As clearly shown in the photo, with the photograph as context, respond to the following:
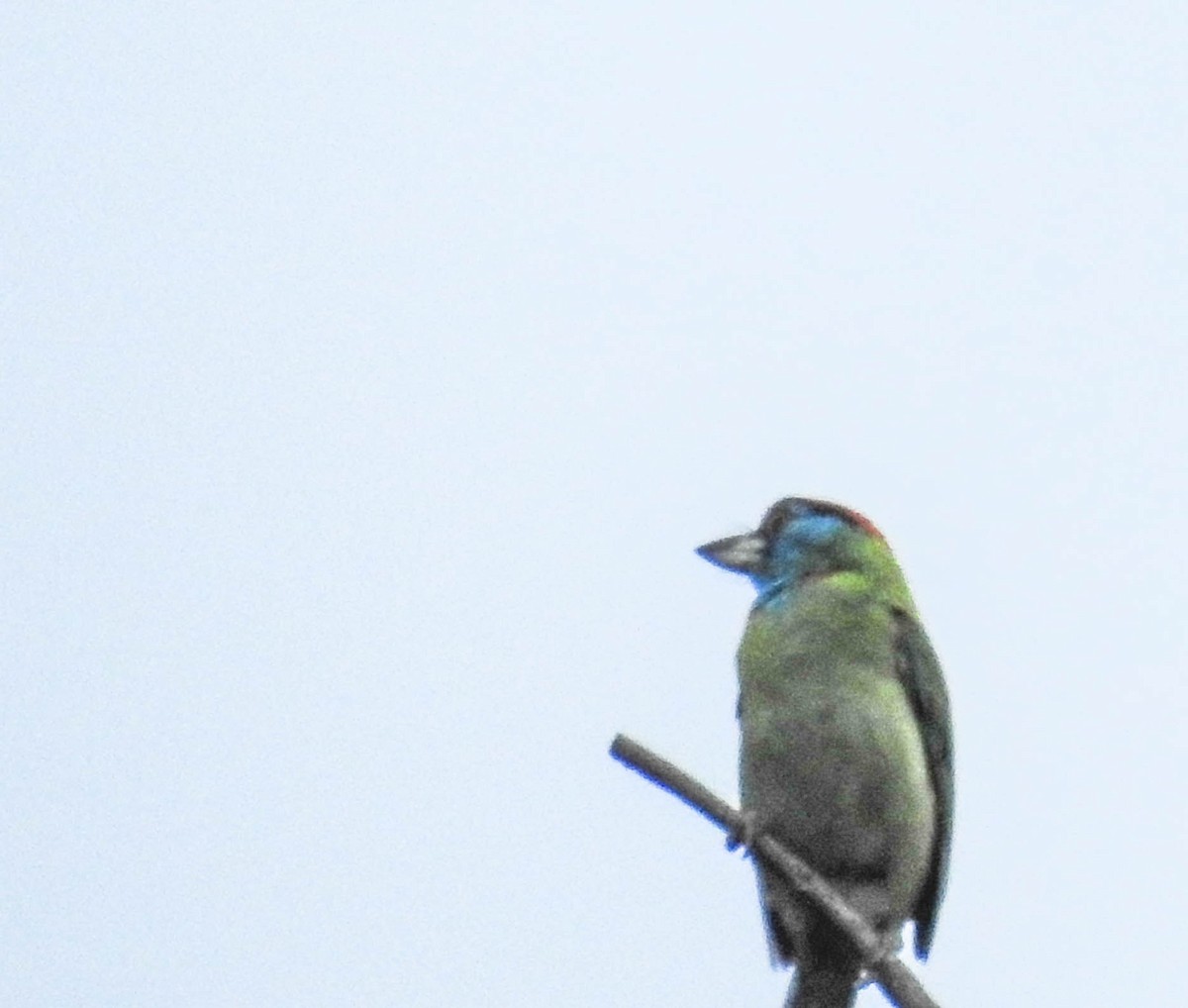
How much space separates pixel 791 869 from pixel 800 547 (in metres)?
2.02

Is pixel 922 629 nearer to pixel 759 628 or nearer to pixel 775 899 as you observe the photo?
pixel 759 628

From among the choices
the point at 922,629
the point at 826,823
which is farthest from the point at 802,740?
the point at 922,629

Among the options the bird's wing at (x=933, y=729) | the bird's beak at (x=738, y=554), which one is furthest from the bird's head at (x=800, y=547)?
the bird's wing at (x=933, y=729)

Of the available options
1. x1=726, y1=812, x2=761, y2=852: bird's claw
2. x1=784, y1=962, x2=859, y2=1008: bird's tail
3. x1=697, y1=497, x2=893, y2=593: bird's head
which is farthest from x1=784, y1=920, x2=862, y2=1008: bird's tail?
x1=697, y1=497, x2=893, y2=593: bird's head

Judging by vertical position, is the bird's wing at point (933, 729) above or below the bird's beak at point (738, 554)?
below

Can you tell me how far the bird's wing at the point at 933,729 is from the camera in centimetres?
566

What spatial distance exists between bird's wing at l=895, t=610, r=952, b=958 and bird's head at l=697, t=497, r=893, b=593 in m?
0.26

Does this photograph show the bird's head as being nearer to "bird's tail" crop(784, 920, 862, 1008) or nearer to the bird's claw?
"bird's tail" crop(784, 920, 862, 1008)

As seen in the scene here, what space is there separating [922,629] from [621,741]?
8.34 ft

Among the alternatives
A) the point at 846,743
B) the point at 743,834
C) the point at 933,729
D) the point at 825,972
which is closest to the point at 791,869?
the point at 743,834

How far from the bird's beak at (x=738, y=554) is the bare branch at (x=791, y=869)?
1904 mm

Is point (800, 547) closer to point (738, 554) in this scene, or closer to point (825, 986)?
point (738, 554)

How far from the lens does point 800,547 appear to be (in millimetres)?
5914

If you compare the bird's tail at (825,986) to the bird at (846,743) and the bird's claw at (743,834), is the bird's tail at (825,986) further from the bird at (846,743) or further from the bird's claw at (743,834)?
the bird's claw at (743,834)
